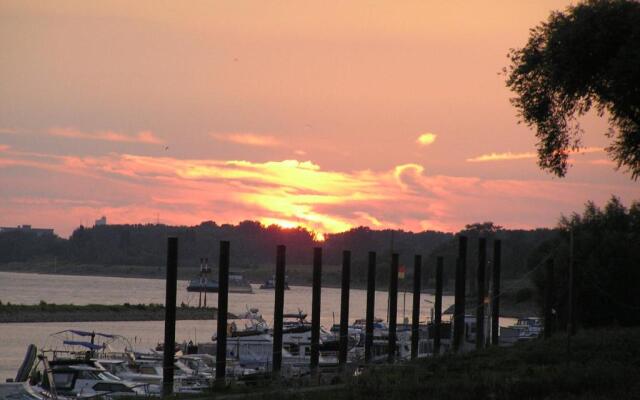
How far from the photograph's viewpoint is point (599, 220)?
265 ft

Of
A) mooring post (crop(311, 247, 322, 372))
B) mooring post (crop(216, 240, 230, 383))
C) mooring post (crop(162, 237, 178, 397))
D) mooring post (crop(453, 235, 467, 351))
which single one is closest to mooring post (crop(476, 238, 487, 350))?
mooring post (crop(453, 235, 467, 351))

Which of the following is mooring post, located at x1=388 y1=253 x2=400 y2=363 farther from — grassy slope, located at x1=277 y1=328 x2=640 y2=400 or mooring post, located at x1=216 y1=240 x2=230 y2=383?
mooring post, located at x1=216 y1=240 x2=230 y2=383

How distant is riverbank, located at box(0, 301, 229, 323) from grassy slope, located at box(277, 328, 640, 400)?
289 ft

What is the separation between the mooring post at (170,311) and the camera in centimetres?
3928

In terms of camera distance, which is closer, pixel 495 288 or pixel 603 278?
pixel 495 288

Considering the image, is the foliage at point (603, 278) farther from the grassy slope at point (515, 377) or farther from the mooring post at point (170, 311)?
the mooring post at point (170, 311)

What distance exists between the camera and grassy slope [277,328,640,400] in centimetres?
3188

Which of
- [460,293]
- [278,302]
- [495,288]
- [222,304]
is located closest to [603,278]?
[495,288]

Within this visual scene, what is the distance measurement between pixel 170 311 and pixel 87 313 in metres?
96.7

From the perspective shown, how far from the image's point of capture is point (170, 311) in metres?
39.8

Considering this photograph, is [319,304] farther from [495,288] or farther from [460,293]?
[495,288]

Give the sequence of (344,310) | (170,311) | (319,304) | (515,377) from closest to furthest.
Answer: (515,377) → (170,311) → (319,304) → (344,310)

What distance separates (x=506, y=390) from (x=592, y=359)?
30.9ft

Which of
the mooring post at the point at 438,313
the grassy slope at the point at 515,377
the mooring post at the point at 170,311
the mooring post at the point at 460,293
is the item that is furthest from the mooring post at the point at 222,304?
the mooring post at the point at 438,313
